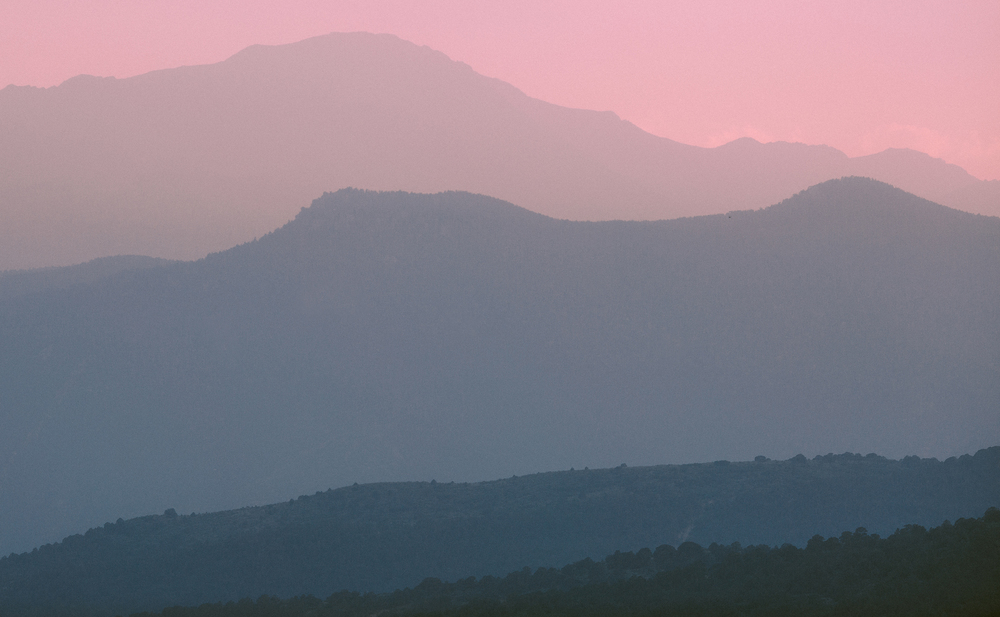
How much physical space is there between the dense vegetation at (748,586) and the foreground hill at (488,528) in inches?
779

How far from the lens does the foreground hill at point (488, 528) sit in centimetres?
6919

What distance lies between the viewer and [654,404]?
188m

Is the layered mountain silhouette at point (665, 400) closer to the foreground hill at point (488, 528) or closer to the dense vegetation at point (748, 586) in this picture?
the foreground hill at point (488, 528)

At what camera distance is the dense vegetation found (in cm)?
3444

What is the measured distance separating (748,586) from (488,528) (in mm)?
37109

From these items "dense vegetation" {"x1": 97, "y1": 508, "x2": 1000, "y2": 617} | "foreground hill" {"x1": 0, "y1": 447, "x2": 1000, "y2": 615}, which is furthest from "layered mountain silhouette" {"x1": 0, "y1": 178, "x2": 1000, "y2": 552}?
"dense vegetation" {"x1": 97, "y1": 508, "x2": 1000, "y2": 617}

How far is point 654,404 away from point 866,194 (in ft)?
189

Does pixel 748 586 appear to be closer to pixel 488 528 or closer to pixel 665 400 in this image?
pixel 488 528

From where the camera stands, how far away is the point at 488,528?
248ft

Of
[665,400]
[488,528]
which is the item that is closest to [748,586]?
[488,528]

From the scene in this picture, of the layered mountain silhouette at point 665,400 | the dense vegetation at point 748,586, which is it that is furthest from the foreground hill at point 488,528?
the layered mountain silhouette at point 665,400

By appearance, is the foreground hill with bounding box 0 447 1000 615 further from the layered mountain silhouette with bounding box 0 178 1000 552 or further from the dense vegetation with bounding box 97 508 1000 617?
the layered mountain silhouette with bounding box 0 178 1000 552

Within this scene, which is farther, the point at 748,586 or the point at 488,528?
the point at 488,528

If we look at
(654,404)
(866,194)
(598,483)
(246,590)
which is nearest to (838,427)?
(654,404)
